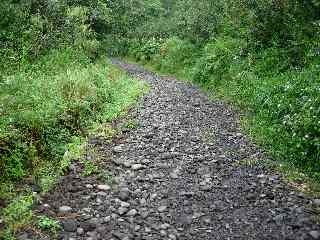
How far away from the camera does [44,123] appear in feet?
28.7

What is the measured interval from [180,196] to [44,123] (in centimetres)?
322

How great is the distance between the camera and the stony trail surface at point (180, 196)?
20.2 feet

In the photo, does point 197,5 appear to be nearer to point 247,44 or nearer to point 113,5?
point 247,44

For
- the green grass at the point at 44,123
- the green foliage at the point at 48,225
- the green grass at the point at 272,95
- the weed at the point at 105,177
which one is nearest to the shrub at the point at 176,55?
the green grass at the point at 272,95

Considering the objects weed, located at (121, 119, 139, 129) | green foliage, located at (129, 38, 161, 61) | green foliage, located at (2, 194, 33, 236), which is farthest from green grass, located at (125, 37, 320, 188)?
green foliage, located at (129, 38, 161, 61)

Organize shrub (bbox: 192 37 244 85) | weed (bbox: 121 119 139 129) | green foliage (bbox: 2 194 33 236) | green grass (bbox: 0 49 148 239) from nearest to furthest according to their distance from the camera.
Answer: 1. green foliage (bbox: 2 194 33 236)
2. green grass (bbox: 0 49 148 239)
3. weed (bbox: 121 119 139 129)
4. shrub (bbox: 192 37 244 85)

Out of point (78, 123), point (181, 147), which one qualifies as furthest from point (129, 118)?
point (181, 147)

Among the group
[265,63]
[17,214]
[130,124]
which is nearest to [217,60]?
[265,63]

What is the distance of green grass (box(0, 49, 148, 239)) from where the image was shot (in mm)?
7184

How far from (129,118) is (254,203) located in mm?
5718

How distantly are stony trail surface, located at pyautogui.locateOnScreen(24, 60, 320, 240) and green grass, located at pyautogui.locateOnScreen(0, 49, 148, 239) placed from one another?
1.29 ft

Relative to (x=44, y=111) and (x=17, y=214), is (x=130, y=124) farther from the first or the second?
(x=17, y=214)

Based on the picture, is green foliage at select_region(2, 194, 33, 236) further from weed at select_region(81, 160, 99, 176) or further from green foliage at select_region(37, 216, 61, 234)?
weed at select_region(81, 160, 99, 176)

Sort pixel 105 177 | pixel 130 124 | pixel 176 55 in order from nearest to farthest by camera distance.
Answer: pixel 105 177
pixel 130 124
pixel 176 55
